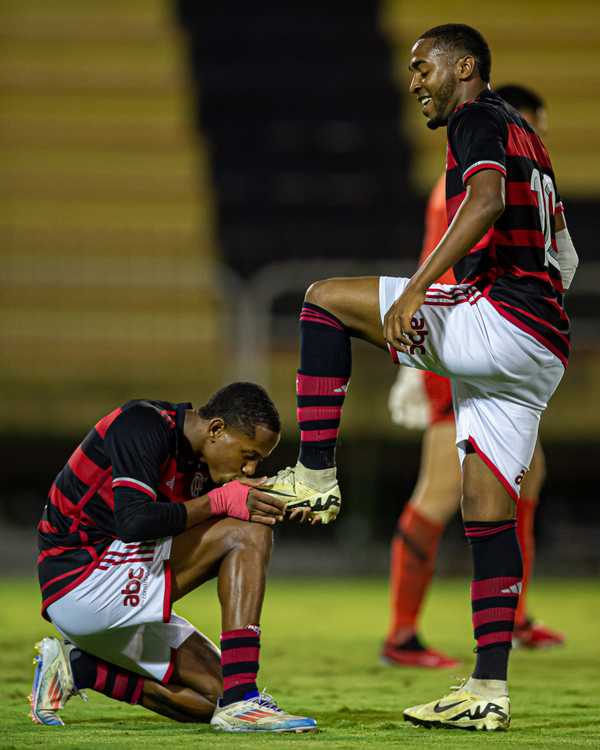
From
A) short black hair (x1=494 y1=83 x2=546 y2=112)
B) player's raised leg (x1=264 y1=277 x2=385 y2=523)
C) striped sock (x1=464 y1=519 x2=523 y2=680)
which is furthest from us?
short black hair (x1=494 y1=83 x2=546 y2=112)

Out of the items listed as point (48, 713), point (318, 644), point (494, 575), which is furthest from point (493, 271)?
point (318, 644)

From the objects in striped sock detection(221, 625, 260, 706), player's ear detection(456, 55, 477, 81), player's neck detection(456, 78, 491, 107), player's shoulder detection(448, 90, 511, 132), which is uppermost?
player's ear detection(456, 55, 477, 81)

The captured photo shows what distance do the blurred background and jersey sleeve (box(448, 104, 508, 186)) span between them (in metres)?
5.63

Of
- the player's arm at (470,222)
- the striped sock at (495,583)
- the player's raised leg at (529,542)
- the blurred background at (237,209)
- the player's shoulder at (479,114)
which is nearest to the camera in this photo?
the player's arm at (470,222)

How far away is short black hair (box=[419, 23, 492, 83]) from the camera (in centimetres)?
365

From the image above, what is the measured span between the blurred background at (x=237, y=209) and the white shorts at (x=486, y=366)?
5372mm

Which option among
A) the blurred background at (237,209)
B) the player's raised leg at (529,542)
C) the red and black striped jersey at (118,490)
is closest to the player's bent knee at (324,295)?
the red and black striped jersey at (118,490)

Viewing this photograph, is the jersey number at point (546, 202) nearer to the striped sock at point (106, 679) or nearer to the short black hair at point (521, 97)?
the short black hair at point (521, 97)

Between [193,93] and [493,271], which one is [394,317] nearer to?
[493,271]

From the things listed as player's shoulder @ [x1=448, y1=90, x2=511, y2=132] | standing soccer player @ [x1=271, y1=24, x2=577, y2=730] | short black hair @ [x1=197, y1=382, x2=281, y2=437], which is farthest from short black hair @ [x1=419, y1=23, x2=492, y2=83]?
short black hair @ [x1=197, y1=382, x2=281, y2=437]

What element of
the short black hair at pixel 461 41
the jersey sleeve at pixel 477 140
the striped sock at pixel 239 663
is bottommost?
the striped sock at pixel 239 663

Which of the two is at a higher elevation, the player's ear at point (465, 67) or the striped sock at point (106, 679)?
the player's ear at point (465, 67)

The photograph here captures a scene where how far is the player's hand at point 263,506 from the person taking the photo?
3.57 m

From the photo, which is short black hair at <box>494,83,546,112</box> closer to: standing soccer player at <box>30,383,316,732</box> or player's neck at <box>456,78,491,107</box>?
player's neck at <box>456,78,491,107</box>
